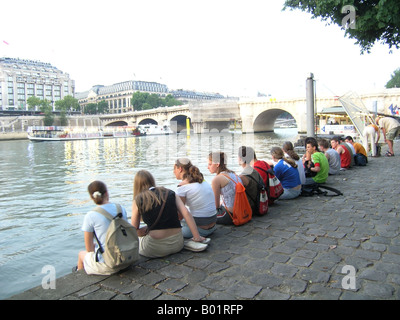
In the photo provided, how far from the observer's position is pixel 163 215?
3.26 meters

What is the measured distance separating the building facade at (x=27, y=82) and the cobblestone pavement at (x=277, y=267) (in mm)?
102839

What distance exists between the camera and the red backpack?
4949 millimetres

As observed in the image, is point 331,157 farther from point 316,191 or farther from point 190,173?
point 190,173

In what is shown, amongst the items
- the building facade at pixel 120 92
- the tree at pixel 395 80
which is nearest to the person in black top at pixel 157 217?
the tree at pixel 395 80

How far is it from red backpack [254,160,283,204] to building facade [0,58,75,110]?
10190cm

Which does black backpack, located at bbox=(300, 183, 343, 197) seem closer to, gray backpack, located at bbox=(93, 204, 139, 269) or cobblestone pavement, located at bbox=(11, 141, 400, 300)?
cobblestone pavement, located at bbox=(11, 141, 400, 300)

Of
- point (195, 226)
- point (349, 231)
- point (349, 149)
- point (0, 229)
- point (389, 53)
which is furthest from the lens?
point (389, 53)

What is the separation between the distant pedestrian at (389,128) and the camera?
1189 centimetres

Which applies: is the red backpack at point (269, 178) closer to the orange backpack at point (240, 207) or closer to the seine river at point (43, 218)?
the orange backpack at point (240, 207)

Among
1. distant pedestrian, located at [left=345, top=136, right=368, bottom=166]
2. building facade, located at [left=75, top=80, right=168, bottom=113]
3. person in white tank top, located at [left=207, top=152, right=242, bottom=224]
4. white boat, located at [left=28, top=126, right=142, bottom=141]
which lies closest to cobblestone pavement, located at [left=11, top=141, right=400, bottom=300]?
person in white tank top, located at [left=207, top=152, right=242, bottom=224]

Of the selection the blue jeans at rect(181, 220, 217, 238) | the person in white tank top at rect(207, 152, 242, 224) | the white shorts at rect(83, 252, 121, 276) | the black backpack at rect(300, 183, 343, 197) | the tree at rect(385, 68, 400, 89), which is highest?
the tree at rect(385, 68, 400, 89)

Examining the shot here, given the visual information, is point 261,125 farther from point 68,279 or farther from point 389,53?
point 68,279

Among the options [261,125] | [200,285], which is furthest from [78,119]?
[200,285]
